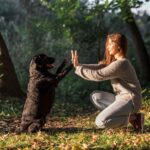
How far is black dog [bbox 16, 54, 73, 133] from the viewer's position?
909 centimetres

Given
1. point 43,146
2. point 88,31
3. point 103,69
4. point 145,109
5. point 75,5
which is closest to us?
point 43,146

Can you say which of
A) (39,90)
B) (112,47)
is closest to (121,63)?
(112,47)

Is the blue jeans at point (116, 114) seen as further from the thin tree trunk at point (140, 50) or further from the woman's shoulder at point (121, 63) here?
the thin tree trunk at point (140, 50)

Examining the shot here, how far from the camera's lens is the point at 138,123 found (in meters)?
9.12

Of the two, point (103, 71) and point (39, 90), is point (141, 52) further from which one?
point (103, 71)

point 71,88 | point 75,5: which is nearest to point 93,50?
point 71,88

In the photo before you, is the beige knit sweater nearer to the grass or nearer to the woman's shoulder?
the woman's shoulder

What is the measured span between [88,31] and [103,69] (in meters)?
13.0

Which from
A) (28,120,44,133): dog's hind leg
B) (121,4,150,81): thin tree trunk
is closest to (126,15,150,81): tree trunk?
(121,4,150,81): thin tree trunk

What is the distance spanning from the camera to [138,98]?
8.93 meters

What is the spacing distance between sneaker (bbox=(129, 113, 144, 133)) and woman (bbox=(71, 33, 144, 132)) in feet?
0.08

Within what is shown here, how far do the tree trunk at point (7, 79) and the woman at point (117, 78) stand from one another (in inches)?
280

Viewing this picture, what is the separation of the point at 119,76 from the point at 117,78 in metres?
0.10

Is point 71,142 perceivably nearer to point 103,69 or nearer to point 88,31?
point 103,69
